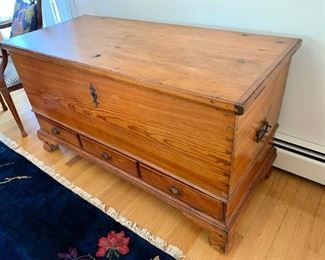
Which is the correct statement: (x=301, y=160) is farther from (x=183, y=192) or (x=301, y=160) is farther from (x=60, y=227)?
(x=60, y=227)

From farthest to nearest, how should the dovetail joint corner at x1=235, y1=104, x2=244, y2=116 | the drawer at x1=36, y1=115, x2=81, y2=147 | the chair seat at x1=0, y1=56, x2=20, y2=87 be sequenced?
the chair seat at x1=0, y1=56, x2=20, y2=87
the drawer at x1=36, y1=115, x2=81, y2=147
the dovetail joint corner at x1=235, y1=104, x2=244, y2=116

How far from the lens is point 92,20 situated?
1377 millimetres

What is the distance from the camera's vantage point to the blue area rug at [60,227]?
3.49ft

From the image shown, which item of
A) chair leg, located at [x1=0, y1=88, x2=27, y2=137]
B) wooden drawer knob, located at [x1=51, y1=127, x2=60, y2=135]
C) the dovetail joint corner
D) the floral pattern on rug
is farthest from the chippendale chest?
chair leg, located at [x1=0, y1=88, x2=27, y2=137]

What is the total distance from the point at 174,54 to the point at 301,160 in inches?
29.0

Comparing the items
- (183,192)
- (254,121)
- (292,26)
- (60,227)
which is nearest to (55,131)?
(60,227)

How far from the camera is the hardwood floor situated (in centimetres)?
102

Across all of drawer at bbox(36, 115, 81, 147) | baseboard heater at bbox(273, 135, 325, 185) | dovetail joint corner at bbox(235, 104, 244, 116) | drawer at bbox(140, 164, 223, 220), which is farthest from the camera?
drawer at bbox(36, 115, 81, 147)

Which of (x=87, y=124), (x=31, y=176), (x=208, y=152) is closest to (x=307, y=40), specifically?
(x=208, y=152)

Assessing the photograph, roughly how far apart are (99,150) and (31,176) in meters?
0.48

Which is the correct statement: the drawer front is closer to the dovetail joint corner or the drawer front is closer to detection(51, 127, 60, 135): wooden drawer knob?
the dovetail joint corner

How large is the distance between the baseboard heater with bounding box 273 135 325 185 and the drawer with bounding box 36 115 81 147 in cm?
94

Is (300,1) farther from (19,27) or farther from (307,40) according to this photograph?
(19,27)

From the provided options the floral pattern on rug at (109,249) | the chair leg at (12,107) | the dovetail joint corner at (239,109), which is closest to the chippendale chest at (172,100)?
the dovetail joint corner at (239,109)
